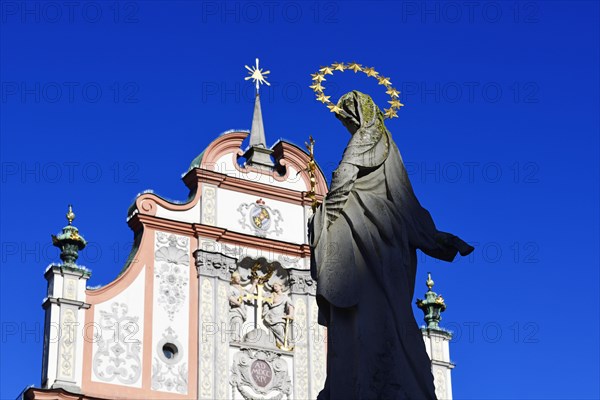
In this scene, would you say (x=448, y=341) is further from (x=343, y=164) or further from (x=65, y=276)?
(x=343, y=164)

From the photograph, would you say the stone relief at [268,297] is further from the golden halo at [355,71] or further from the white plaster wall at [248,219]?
the golden halo at [355,71]

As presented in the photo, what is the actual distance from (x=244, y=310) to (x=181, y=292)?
1.21 metres

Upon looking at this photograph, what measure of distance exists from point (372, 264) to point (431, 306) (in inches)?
589

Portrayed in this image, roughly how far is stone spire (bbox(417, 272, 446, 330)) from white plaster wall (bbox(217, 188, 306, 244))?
2.62 m

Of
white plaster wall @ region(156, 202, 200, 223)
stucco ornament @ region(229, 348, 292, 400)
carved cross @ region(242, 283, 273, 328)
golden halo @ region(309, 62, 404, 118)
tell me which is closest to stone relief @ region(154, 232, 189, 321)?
white plaster wall @ region(156, 202, 200, 223)

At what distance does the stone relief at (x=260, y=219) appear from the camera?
21.1 meters

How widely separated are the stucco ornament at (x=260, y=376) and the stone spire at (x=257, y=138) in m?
3.83

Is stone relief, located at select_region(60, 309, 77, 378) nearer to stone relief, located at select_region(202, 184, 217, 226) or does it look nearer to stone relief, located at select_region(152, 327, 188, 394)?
stone relief, located at select_region(152, 327, 188, 394)

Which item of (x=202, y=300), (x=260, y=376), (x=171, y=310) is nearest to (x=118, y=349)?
(x=171, y=310)

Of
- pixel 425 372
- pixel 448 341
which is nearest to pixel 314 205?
pixel 425 372

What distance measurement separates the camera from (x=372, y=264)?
7129 mm

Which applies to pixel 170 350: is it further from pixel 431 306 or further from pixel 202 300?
pixel 431 306

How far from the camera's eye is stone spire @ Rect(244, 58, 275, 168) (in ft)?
71.5

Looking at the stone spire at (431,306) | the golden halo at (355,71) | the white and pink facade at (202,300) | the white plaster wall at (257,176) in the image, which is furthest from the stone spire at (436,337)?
the golden halo at (355,71)
